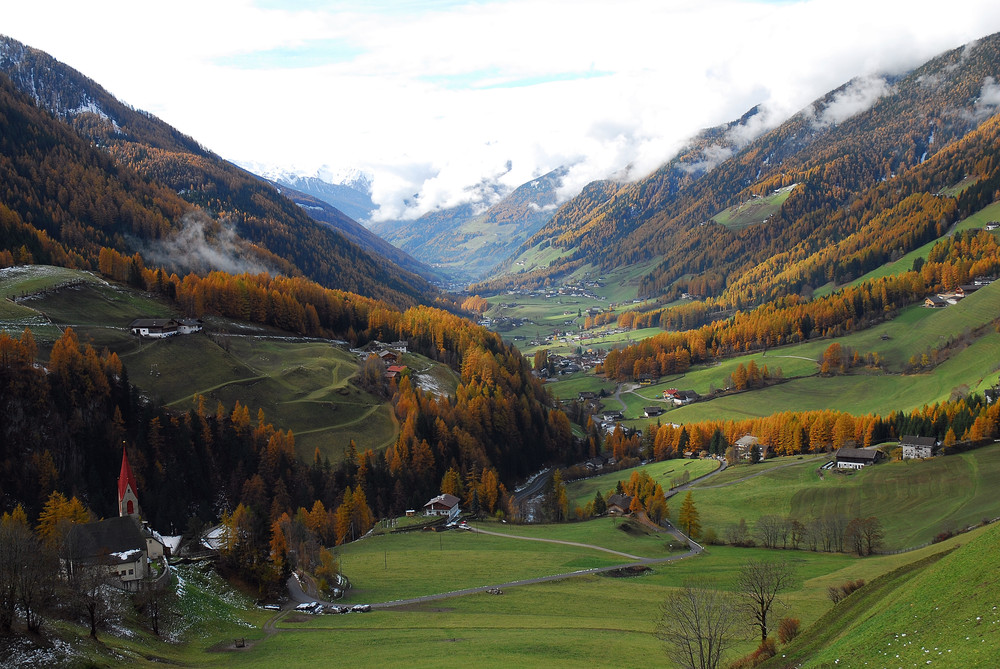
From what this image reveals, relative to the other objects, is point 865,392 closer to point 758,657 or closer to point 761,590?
point 761,590

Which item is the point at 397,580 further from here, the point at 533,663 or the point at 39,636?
the point at 39,636

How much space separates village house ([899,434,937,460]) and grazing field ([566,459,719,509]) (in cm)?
2962

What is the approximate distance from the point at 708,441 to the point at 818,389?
46.4 m

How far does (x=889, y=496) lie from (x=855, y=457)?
15427 mm

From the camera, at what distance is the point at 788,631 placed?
4547cm

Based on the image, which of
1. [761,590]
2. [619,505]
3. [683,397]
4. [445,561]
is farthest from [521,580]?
[683,397]

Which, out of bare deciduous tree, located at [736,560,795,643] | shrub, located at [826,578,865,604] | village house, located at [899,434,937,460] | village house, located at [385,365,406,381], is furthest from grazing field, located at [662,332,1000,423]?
shrub, located at [826,578,865,604]

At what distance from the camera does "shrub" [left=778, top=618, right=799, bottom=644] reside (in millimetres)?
45250

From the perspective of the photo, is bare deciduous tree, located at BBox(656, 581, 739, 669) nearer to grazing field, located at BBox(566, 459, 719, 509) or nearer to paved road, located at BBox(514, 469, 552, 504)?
grazing field, located at BBox(566, 459, 719, 509)

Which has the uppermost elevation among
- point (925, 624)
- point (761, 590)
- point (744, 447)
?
point (925, 624)

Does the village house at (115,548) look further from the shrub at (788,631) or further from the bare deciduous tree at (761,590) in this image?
the shrub at (788,631)

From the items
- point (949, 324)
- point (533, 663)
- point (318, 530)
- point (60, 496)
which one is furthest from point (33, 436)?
point (949, 324)

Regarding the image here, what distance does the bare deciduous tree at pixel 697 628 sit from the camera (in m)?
43.8

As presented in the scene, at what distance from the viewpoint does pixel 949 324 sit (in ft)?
608
